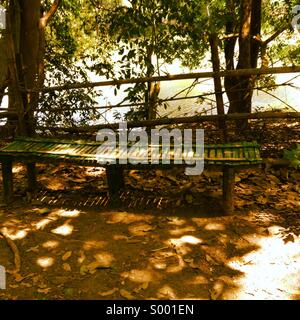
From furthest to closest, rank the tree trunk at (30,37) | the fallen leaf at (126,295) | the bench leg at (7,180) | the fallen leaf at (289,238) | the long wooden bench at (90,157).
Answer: the tree trunk at (30,37), the bench leg at (7,180), the long wooden bench at (90,157), the fallen leaf at (289,238), the fallen leaf at (126,295)

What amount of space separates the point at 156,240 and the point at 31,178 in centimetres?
193

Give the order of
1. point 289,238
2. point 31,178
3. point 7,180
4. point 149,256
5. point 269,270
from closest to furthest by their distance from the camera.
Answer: point 269,270 → point 149,256 → point 289,238 → point 7,180 → point 31,178

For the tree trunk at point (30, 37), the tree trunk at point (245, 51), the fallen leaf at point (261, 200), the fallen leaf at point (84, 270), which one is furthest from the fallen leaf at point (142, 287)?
the tree trunk at point (30, 37)

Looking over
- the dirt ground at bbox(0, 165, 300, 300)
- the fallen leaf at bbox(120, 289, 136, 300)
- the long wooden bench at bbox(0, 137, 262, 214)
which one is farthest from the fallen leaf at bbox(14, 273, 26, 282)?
the long wooden bench at bbox(0, 137, 262, 214)

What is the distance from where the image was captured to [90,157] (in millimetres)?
4004

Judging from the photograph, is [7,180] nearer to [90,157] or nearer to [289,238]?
[90,157]

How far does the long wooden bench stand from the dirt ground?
0.68 ft

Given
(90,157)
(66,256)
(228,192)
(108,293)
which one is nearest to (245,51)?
(228,192)

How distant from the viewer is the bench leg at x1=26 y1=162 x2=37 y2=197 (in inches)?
181

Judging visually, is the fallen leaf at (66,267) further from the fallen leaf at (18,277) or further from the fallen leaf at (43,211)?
the fallen leaf at (43,211)

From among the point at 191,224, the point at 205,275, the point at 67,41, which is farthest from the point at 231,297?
the point at 67,41

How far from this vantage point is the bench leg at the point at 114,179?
4.16 metres

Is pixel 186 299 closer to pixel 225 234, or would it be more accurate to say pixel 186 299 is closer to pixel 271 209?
pixel 225 234

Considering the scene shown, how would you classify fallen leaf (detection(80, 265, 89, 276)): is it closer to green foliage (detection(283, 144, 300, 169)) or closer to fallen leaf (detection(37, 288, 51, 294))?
fallen leaf (detection(37, 288, 51, 294))
